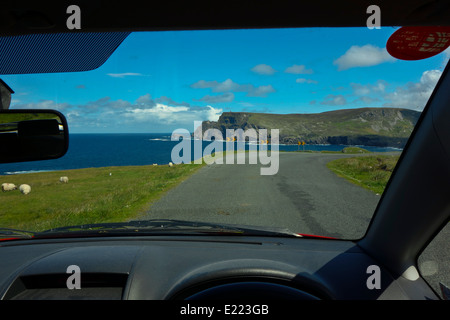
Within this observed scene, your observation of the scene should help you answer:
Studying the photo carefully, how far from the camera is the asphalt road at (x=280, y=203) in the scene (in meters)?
6.09

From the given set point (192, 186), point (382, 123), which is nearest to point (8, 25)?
point (382, 123)

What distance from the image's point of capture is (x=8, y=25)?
2211mm

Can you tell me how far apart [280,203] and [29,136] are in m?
6.74

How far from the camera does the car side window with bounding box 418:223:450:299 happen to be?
8.27ft

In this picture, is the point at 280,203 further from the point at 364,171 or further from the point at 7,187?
the point at 7,187

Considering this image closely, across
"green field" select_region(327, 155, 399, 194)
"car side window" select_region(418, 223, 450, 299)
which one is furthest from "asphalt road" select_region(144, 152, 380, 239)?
"car side window" select_region(418, 223, 450, 299)

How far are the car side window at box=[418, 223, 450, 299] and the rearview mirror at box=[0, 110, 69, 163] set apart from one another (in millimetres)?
2640

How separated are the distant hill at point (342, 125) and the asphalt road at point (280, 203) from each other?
55.4 inches

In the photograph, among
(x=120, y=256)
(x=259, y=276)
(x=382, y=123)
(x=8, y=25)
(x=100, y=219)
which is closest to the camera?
(x=8, y=25)

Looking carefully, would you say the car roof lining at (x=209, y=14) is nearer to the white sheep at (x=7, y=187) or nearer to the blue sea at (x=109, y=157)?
the blue sea at (x=109, y=157)

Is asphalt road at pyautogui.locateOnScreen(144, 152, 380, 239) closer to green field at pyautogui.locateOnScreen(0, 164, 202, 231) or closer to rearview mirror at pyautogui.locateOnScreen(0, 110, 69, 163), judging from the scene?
green field at pyautogui.locateOnScreen(0, 164, 202, 231)

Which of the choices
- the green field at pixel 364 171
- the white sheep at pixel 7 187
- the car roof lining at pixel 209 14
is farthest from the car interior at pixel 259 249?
the white sheep at pixel 7 187
